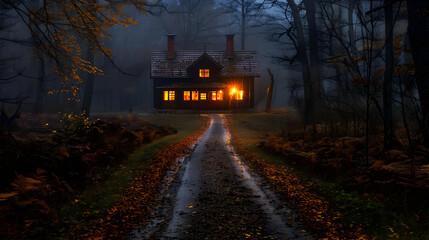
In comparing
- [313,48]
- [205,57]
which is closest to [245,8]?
[313,48]

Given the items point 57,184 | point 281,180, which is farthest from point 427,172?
point 57,184

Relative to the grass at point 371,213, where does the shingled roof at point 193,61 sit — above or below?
above

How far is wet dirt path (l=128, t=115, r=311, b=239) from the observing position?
543 cm

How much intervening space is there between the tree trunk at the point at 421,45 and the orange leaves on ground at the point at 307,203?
3.70 meters

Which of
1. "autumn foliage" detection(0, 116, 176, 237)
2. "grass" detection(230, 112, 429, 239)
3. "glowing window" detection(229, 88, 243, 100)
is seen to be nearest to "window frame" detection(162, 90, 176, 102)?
"glowing window" detection(229, 88, 243, 100)

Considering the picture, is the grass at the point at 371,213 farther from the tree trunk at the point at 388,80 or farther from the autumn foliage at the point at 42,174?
the autumn foliage at the point at 42,174

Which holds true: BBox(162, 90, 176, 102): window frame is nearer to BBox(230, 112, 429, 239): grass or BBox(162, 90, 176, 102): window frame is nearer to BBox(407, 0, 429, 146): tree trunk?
BBox(230, 112, 429, 239): grass

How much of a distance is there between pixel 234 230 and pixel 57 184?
13.6 ft

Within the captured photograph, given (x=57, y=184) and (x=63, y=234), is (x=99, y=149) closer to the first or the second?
(x=57, y=184)

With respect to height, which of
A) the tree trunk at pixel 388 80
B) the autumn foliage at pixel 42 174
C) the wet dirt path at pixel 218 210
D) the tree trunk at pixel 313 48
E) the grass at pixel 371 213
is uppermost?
the tree trunk at pixel 313 48

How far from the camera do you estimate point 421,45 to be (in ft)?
28.0

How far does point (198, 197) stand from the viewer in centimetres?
750

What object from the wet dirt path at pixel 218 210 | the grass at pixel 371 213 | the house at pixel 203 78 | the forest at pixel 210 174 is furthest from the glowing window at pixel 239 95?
the grass at pixel 371 213

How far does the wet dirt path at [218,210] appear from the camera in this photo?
5.43 meters
